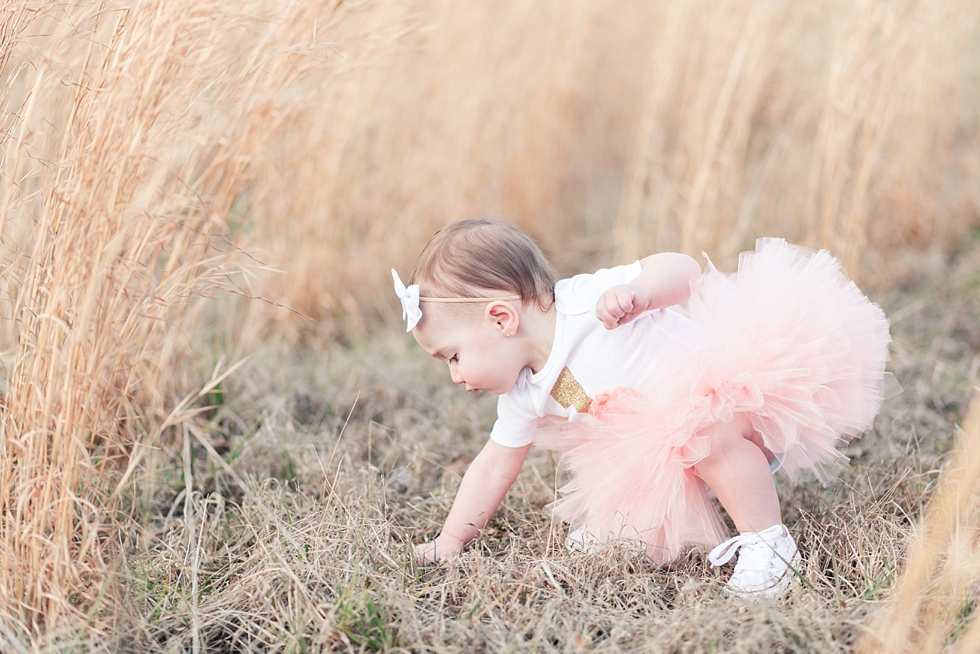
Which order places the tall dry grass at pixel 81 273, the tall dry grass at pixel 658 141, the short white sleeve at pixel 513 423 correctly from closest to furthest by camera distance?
the tall dry grass at pixel 81 273, the short white sleeve at pixel 513 423, the tall dry grass at pixel 658 141

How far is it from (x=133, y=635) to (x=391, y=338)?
1.73m

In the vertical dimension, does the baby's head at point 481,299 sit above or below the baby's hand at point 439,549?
above

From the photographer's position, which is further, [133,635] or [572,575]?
[572,575]

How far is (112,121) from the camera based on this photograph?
4.54 feet

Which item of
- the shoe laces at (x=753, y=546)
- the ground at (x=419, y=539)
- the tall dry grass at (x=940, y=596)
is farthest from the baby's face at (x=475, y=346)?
the tall dry grass at (x=940, y=596)

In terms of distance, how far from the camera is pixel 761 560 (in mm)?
1589

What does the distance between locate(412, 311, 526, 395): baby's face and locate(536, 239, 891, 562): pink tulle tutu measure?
0.18 meters

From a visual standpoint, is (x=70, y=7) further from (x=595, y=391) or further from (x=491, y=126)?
(x=491, y=126)

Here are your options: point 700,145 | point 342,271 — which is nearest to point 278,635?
point 342,271

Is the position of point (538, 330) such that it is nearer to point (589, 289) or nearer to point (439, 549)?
point (589, 289)

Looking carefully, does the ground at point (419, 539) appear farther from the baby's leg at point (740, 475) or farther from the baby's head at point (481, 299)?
the baby's head at point (481, 299)

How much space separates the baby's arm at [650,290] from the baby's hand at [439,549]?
55 cm

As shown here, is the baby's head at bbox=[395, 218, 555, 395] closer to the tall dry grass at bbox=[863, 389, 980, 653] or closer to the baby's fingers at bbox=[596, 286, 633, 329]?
the baby's fingers at bbox=[596, 286, 633, 329]

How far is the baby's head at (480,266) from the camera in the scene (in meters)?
1.58
